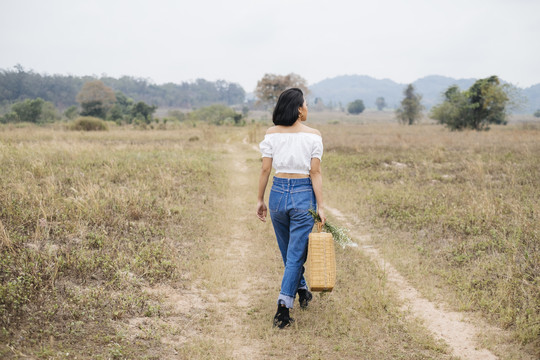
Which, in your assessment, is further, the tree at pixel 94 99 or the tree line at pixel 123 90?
the tree line at pixel 123 90

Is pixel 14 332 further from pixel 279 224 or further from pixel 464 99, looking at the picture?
pixel 464 99

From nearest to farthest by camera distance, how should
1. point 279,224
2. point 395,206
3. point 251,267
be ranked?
point 279,224 → point 251,267 → point 395,206

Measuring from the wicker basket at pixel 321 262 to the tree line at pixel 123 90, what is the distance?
7467 cm

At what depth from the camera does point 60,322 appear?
3.70 meters

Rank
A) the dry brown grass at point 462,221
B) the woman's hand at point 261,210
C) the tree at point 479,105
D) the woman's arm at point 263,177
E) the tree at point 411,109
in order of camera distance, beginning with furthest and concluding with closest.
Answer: the tree at point 411,109 → the tree at point 479,105 → the dry brown grass at point 462,221 → the woman's hand at point 261,210 → the woman's arm at point 263,177

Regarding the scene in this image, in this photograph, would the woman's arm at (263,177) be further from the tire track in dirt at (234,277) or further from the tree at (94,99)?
the tree at (94,99)

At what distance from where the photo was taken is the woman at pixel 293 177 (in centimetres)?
371

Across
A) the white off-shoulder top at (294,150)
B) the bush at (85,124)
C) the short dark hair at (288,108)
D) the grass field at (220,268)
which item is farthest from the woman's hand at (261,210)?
the bush at (85,124)

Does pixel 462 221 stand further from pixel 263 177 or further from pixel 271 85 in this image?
pixel 271 85

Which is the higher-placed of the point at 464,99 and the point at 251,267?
the point at 464,99

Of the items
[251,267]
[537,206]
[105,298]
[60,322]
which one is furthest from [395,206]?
[60,322]

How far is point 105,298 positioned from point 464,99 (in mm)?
33376

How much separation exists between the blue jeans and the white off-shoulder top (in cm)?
13

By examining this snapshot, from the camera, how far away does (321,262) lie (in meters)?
3.70
